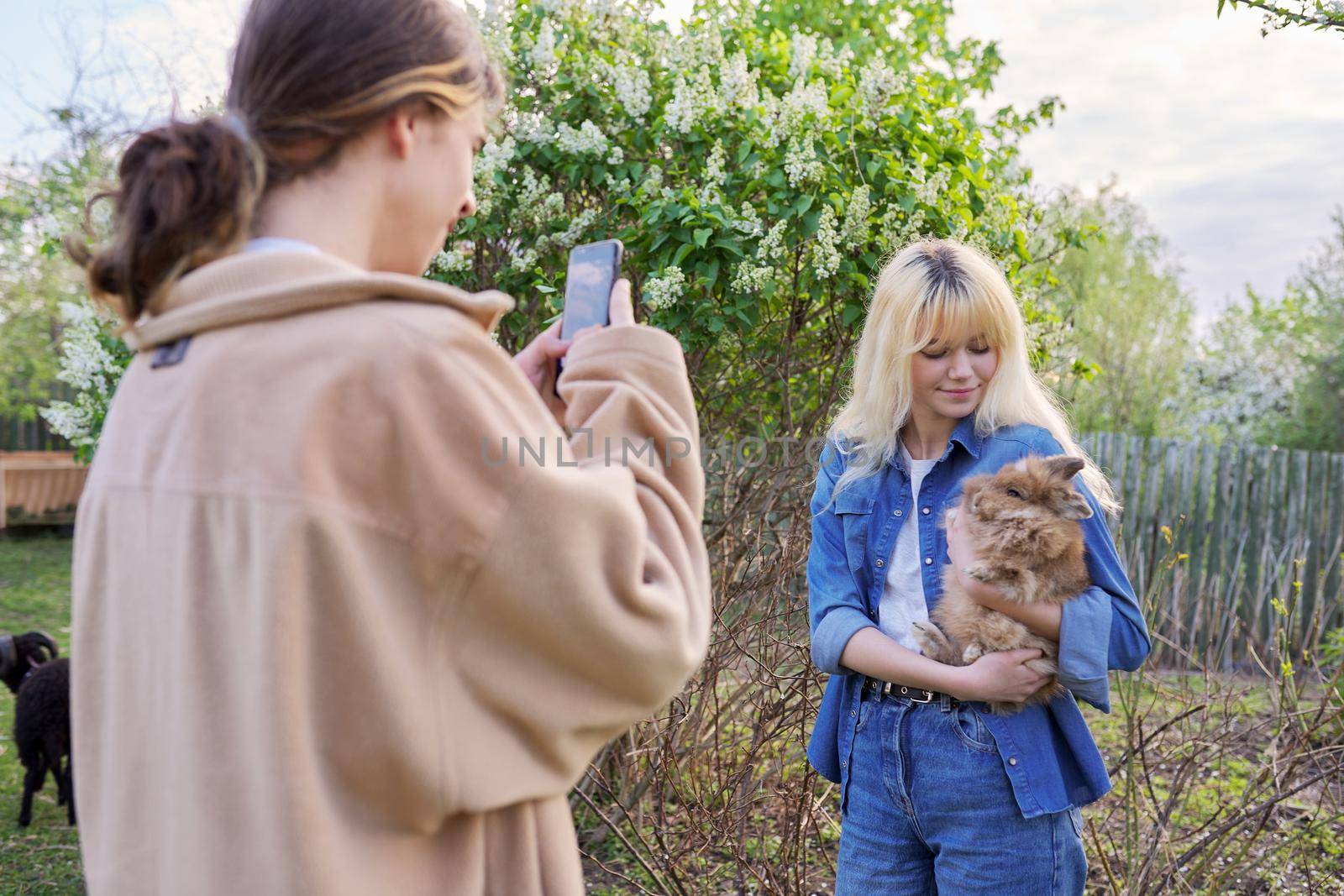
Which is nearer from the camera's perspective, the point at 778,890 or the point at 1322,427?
the point at 778,890

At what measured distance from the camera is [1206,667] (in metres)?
3.24

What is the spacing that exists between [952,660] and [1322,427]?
37.2 feet

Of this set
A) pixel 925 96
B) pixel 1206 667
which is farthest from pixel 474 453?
pixel 925 96

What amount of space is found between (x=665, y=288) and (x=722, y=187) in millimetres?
640

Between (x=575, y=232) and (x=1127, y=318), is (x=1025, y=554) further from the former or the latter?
(x=1127, y=318)

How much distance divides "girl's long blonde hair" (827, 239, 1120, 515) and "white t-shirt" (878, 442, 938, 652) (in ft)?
0.35

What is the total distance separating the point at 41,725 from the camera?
187 inches

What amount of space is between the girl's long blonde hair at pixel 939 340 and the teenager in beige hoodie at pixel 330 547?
1.32m

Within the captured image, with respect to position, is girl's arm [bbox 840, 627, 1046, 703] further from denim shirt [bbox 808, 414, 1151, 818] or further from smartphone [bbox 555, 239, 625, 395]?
smartphone [bbox 555, 239, 625, 395]

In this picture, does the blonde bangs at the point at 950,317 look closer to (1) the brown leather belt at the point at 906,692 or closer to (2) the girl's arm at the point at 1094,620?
(2) the girl's arm at the point at 1094,620

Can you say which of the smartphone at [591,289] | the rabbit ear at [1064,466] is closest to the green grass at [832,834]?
the rabbit ear at [1064,466]

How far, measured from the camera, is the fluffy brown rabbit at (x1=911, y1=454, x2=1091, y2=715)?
2133 millimetres

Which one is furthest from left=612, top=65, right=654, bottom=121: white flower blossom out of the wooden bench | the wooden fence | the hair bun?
the wooden bench

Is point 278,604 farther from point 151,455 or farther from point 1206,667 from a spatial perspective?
point 1206,667
